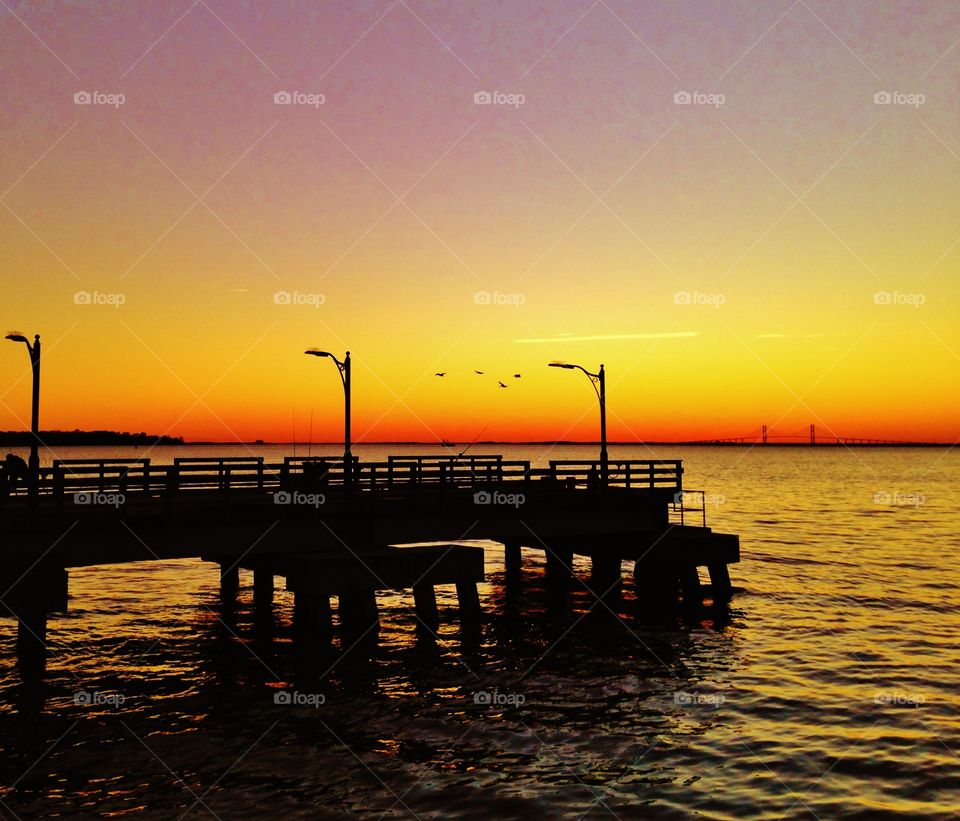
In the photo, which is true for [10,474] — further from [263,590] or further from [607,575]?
[607,575]

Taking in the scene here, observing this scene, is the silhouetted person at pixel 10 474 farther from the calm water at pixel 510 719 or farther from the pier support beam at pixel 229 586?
the pier support beam at pixel 229 586

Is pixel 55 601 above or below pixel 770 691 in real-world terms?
above

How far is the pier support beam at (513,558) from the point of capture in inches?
1586

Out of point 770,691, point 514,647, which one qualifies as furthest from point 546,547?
point 770,691

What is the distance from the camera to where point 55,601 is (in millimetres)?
22078

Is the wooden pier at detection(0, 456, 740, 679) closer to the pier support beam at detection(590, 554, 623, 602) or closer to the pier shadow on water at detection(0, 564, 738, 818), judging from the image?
the pier support beam at detection(590, 554, 623, 602)

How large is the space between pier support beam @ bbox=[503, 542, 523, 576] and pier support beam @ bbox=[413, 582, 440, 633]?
1187 centimetres

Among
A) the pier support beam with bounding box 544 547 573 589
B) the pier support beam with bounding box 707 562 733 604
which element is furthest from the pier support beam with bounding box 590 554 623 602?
the pier support beam with bounding box 707 562 733 604

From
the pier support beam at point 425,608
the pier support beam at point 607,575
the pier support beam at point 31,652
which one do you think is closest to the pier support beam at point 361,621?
the pier support beam at point 425,608

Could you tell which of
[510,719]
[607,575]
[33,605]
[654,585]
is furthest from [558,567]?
[33,605]

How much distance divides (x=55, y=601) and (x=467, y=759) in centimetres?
1081

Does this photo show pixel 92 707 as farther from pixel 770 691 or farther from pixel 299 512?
pixel 770 691

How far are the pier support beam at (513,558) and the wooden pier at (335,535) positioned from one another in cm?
279

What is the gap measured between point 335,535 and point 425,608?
348cm
